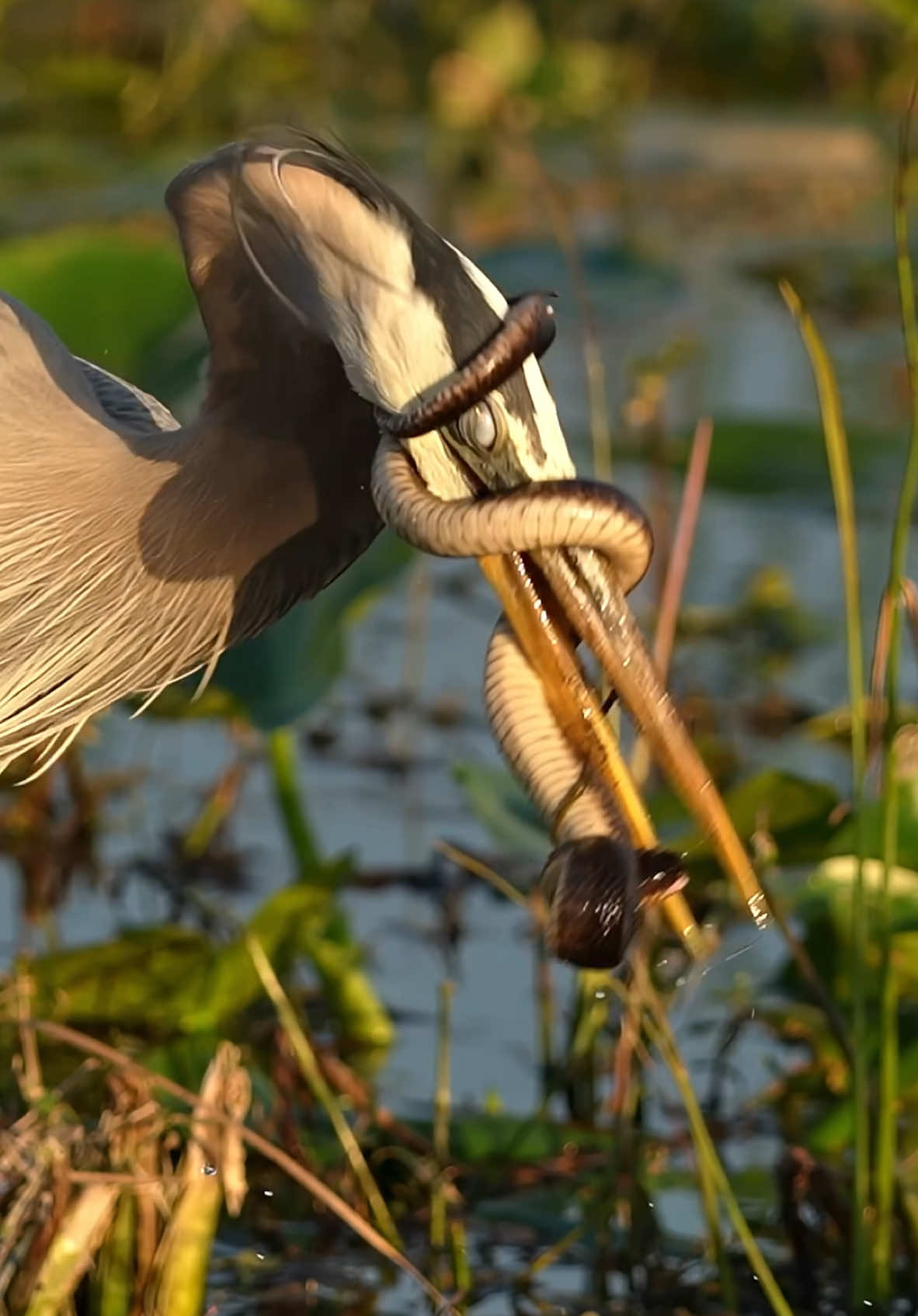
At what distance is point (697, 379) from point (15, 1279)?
12.9ft

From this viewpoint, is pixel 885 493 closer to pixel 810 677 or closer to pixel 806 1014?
pixel 810 677

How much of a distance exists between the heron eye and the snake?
1 centimetres

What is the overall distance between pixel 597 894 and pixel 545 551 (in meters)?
0.22

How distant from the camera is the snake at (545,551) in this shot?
1627 millimetres

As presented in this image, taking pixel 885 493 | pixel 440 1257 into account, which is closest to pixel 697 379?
pixel 885 493

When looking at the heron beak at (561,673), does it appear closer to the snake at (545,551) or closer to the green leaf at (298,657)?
the snake at (545,551)

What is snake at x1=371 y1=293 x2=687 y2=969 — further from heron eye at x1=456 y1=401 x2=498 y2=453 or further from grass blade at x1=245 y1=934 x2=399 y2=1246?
grass blade at x1=245 y1=934 x2=399 y2=1246

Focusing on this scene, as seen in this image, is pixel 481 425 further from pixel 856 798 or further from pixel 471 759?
pixel 471 759

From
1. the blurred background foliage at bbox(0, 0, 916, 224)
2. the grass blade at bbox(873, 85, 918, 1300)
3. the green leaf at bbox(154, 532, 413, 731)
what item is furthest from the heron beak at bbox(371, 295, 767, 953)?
the blurred background foliage at bbox(0, 0, 916, 224)

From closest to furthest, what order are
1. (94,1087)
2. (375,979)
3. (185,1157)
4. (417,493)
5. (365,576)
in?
(417,493)
(185,1157)
(94,1087)
(365,576)
(375,979)

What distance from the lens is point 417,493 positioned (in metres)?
1.68

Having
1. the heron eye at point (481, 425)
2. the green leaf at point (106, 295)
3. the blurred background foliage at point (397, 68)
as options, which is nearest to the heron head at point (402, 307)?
the heron eye at point (481, 425)

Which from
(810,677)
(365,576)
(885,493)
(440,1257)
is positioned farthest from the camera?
(885,493)

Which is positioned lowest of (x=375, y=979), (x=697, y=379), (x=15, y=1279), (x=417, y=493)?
(x=15, y=1279)
